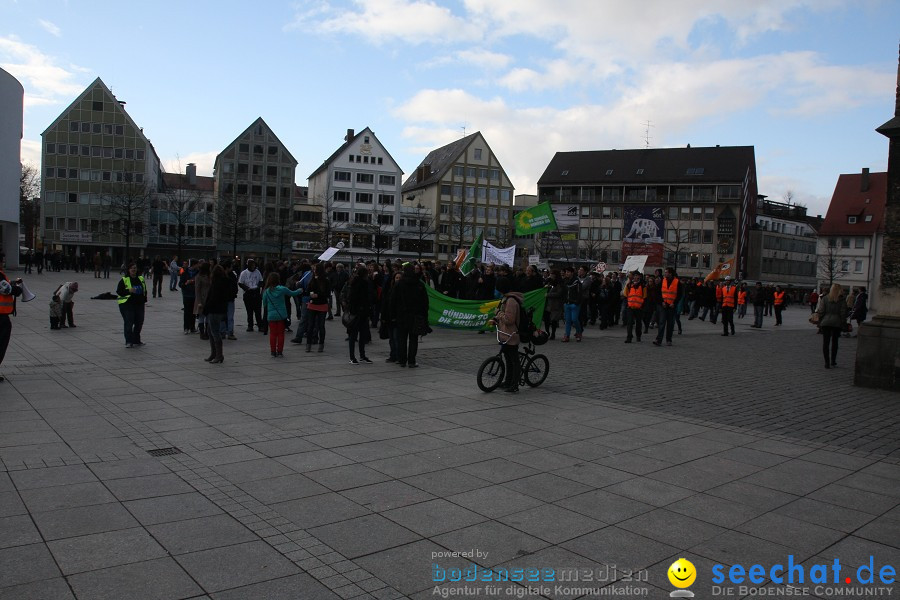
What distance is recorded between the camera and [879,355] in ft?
40.9

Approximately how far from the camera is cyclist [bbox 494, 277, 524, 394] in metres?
10.6

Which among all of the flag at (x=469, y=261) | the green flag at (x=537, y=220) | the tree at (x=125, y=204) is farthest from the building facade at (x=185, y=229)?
the green flag at (x=537, y=220)

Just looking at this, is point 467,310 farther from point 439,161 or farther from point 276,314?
point 439,161

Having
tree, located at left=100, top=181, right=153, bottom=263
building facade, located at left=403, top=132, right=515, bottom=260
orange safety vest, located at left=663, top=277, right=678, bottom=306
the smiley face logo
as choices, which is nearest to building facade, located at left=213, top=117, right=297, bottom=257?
tree, located at left=100, top=181, right=153, bottom=263

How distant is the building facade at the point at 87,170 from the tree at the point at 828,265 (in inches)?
3119

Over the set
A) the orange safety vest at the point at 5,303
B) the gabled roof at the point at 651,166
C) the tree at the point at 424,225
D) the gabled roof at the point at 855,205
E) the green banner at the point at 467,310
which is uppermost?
the gabled roof at the point at 651,166

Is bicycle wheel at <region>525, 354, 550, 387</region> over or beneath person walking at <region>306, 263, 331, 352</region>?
beneath

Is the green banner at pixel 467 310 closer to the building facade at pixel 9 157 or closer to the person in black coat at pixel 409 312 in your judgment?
the person in black coat at pixel 409 312

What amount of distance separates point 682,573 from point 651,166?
98723 mm

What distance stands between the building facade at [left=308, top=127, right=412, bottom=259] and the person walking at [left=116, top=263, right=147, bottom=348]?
71888 mm

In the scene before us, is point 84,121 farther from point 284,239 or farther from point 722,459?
point 722,459

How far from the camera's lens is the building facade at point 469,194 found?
95.8m

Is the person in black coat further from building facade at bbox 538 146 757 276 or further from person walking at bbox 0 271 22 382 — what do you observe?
building facade at bbox 538 146 757 276

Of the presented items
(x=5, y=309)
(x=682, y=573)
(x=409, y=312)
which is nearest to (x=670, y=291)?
(x=409, y=312)
